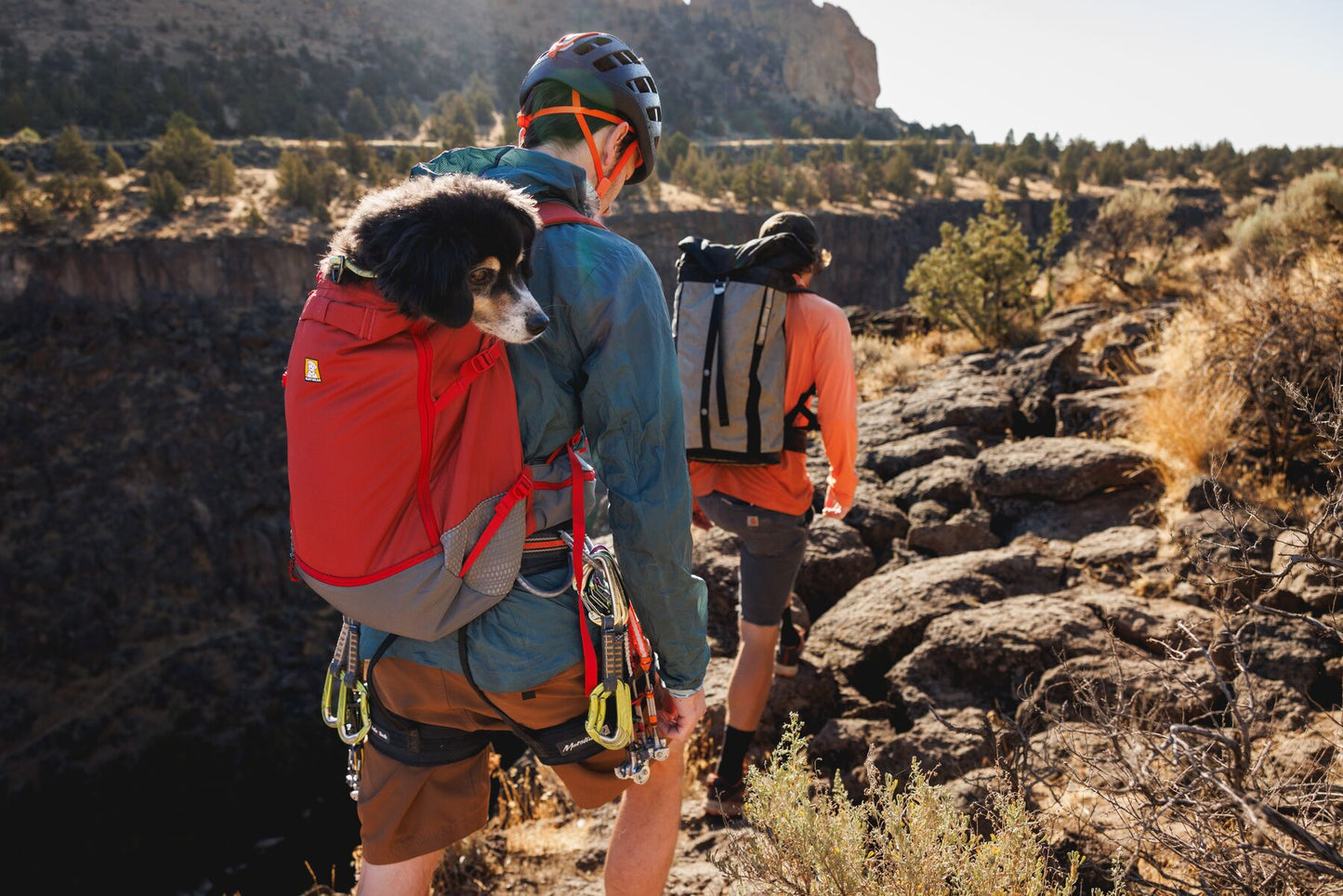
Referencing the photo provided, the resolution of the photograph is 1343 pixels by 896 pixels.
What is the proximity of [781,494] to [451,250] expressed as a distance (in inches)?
70.2

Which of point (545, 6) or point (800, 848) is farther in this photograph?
point (545, 6)

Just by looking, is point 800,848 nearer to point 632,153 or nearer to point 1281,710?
point 632,153

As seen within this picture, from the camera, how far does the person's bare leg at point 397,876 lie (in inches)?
60.1

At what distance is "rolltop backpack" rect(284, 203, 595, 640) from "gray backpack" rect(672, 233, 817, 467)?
142 centimetres

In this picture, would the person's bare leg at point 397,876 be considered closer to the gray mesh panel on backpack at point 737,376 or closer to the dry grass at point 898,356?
the gray mesh panel on backpack at point 737,376

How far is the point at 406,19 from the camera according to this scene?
48188mm

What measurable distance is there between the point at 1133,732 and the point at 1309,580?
2.17 m

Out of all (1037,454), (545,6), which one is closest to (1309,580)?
(1037,454)

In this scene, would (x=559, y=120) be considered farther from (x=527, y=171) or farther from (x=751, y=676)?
(x=751, y=676)

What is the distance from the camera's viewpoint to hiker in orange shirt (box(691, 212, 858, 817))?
279 cm

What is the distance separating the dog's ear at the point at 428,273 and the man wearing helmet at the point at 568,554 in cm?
24

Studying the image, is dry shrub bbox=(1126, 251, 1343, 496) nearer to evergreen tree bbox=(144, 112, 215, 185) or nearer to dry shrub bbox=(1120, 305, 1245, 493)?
dry shrub bbox=(1120, 305, 1245, 493)

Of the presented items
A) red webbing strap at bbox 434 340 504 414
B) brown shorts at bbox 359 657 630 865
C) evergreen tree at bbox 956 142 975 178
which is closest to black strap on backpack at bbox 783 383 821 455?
brown shorts at bbox 359 657 630 865

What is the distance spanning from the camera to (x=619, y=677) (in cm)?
144
